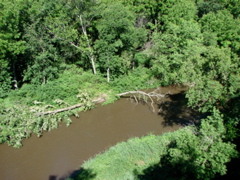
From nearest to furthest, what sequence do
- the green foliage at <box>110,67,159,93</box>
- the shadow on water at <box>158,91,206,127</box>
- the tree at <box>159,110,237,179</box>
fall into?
the tree at <box>159,110,237,179</box> < the shadow on water at <box>158,91,206,127</box> < the green foliage at <box>110,67,159,93</box>

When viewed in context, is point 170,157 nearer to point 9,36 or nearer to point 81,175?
point 81,175

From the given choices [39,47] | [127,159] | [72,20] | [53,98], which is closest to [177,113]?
[127,159]

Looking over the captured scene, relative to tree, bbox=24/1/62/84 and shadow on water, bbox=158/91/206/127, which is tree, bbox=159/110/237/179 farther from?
tree, bbox=24/1/62/84

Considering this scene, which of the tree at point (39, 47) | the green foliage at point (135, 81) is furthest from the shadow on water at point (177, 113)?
the tree at point (39, 47)

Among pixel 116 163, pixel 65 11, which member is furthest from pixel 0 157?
pixel 65 11

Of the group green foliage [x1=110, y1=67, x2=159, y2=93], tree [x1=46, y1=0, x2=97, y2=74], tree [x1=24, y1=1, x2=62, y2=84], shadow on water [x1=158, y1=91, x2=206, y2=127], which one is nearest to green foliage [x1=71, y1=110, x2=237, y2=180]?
shadow on water [x1=158, y1=91, x2=206, y2=127]

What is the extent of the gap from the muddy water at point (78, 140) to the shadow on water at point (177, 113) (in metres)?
0.09

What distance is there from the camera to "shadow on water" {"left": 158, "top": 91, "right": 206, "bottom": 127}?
1425cm

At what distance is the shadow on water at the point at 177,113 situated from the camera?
14.2 metres

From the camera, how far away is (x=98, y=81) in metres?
18.5

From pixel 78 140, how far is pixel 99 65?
860 cm

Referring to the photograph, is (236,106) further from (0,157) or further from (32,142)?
(0,157)

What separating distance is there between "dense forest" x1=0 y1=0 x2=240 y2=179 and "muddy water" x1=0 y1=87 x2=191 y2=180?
76 centimetres

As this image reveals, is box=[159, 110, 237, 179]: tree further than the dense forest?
No
